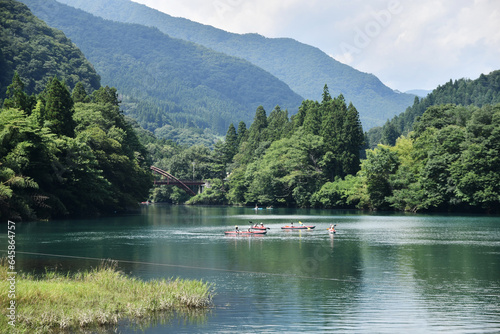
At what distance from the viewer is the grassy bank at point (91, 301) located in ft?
61.5

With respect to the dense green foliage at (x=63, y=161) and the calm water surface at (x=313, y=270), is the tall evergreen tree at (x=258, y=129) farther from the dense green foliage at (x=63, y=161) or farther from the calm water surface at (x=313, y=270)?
the calm water surface at (x=313, y=270)

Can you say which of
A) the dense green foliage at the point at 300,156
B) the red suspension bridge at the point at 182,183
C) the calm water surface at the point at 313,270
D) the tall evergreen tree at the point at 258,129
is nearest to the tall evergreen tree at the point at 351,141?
the dense green foliage at the point at 300,156

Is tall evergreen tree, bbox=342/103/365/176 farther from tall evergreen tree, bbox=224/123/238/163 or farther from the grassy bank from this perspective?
the grassy bank

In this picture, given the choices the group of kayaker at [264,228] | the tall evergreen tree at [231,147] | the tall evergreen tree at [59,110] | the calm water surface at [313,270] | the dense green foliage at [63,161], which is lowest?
the calm water surface at [313,270]

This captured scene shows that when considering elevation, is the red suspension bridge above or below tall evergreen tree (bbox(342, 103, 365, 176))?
below

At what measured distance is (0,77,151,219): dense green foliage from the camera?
6246 cm

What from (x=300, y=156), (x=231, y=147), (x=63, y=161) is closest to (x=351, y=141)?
(x=300, y=156)

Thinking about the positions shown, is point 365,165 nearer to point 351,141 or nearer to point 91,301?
point 351,141

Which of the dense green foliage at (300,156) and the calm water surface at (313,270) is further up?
the dense green foliage at (300,156)

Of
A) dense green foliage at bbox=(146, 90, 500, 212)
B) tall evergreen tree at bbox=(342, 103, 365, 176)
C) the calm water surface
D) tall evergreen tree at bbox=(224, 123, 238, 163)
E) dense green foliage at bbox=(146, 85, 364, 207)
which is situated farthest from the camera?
tall evergreen tree at bbox=(224, 123, 238, 163)

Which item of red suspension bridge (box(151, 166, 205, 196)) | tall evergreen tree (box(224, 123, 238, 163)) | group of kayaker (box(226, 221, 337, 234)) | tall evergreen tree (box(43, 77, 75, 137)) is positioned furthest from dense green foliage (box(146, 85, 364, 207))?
tall evergreen tree (box(43, 77, 75, 137))

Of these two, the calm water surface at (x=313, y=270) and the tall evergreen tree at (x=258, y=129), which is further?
the tall evergreen tree at (x=258, y=129)

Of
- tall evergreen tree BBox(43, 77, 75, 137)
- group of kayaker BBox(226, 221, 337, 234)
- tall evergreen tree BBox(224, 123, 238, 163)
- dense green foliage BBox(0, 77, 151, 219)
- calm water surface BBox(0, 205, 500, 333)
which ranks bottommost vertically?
calm water surface BBox(0, 205, 500, 333)

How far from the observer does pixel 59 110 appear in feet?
262
